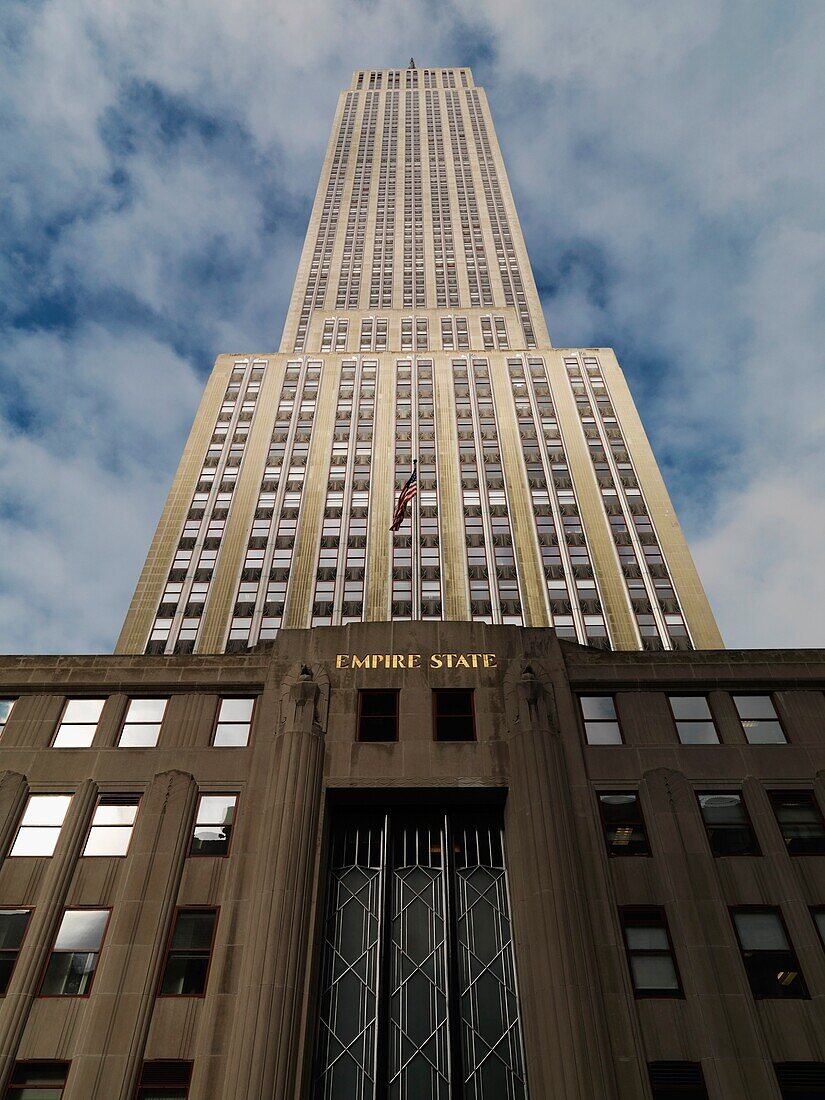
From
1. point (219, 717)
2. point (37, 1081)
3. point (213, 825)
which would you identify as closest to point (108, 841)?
point (213, 825)

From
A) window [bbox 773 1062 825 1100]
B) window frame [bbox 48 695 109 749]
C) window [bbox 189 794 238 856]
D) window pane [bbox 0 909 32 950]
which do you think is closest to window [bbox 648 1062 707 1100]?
window [bbox 773 1062 825 1100]

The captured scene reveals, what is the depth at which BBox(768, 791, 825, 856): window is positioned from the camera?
2734 centimetres

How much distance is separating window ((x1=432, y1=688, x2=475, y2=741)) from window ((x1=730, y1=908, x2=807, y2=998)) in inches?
420

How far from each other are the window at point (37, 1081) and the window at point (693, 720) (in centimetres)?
2266

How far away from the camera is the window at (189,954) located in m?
24.2

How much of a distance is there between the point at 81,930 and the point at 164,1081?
527cm

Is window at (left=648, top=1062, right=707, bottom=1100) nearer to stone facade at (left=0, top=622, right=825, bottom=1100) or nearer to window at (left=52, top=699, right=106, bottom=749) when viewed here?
stone facade at (left=0, top=622, right=825, bottom=1100)

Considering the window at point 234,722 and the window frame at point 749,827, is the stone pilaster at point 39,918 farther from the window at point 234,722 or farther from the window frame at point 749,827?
the window frame at point 749,827

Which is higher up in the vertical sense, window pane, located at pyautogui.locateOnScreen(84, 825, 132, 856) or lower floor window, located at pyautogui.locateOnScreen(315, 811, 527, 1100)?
window pane, located at pyautogui.locateOnScreen(84, 825, 132, 856)

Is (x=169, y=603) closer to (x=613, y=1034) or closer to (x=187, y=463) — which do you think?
(x=187, y=463)

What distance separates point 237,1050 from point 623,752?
52.4 feet

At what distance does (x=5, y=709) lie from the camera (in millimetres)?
31547

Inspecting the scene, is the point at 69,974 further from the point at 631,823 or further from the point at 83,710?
the point at 631,823

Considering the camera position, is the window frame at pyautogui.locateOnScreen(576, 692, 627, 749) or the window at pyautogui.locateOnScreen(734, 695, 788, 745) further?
the window at pyautogui.locateOnScreen(734, 695, 788, 745)
